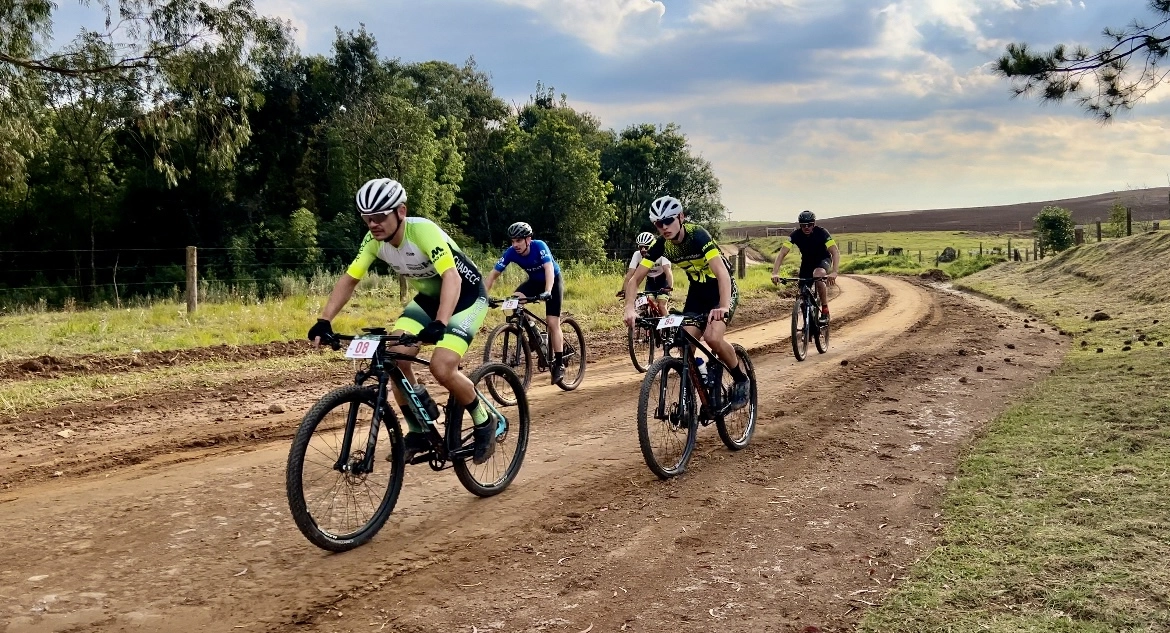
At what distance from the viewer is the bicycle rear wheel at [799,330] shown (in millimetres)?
12805

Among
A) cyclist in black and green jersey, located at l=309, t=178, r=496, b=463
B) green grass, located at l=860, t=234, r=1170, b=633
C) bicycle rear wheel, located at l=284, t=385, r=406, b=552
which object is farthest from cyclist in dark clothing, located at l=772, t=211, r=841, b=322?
bicycle rear wheel, located at l=284, t=385, r=406, b=552

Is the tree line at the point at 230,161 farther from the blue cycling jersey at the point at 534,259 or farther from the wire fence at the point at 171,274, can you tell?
the blue cycling jersey at the point at 534,259

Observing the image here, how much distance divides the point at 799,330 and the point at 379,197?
30.2ft

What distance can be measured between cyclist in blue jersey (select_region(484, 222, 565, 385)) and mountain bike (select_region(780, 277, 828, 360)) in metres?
4.39

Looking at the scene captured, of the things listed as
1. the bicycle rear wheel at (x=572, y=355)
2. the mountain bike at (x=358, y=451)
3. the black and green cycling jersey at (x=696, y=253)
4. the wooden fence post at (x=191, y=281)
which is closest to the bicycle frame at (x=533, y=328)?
the bicycle rear wheel at (x=572, y=355)

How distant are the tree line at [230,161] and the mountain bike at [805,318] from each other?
49.8 ft

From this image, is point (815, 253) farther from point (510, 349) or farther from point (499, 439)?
point (499, 439)

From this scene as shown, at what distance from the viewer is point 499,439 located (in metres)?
6.09

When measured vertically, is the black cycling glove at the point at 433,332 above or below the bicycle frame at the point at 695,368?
above

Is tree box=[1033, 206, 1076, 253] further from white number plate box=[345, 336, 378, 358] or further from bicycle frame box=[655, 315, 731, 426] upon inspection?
white number plate box=[345, 336, 378, 358]

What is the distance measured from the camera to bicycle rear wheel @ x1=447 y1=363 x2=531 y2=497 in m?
5.77

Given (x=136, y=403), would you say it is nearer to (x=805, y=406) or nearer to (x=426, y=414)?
(x=426, y=414)

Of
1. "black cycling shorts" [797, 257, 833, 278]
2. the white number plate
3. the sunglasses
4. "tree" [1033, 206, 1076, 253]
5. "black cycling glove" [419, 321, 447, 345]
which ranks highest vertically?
"tree" [1033, 206, 1076, 253]

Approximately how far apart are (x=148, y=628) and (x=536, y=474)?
3.22 m
